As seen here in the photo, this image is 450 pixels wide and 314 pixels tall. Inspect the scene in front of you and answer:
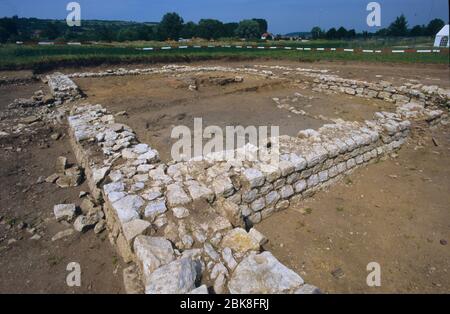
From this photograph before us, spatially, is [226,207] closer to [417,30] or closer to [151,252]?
[151,252]

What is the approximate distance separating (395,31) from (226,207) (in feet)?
208

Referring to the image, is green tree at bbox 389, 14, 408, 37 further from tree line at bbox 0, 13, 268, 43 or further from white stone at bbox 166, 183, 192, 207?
white stone at bbox 166, 183, 192, 207

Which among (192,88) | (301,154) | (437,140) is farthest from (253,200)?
(192,88)

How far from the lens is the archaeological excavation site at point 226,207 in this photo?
3078 mm

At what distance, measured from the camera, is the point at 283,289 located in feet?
8.23

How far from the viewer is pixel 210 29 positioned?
58250mm

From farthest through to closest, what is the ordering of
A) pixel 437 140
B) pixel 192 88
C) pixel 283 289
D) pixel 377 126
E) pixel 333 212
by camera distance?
pixel 192 88
pixel 437 140
pixel 377 126
pixel 333 212
pixel 283 289

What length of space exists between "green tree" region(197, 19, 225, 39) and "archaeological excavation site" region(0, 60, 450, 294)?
175ft

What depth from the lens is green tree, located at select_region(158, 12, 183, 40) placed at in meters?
50.7

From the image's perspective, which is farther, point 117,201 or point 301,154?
point 301,154

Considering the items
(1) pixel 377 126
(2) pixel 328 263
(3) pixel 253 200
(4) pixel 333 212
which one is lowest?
(2) pixel 328 263

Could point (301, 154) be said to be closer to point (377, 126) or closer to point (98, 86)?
point (377, 126)

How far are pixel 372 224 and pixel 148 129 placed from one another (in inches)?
228

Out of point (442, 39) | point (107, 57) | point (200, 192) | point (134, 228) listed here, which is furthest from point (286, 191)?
point (442, 39)
